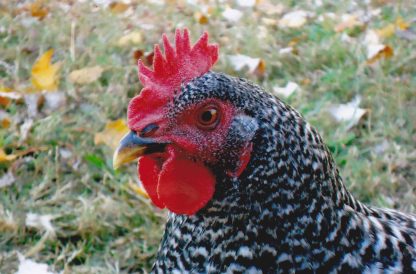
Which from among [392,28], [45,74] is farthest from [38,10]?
[392,28]

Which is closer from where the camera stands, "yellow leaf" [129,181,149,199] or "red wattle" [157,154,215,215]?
"red wattle" [157,154,215,215]

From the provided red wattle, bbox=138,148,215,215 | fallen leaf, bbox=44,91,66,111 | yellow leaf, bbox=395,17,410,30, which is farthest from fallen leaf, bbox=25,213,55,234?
yellow leaf, bbox=395,17,410,30

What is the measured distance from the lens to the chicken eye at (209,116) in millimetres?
1342

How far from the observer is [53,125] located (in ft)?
9.64

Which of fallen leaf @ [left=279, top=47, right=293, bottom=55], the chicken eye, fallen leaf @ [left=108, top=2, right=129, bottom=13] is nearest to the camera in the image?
the chicken eye

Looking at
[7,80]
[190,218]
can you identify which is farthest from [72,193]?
[190,218]

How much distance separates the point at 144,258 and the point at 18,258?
1.60ft

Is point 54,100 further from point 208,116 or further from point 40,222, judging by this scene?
point 208,116

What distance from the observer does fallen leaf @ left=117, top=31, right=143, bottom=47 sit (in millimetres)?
3647

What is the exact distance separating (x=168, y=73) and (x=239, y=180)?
32 centimetres

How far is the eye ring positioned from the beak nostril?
10 centimetres

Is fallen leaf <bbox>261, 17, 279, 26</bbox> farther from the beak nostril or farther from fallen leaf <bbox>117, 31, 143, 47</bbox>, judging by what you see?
the beak nostril

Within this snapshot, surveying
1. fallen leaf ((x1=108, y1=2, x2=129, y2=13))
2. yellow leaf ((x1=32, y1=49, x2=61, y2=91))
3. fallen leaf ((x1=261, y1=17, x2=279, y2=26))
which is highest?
fallen leaf ((x1=261, y1=17, x2=279, y2=26))

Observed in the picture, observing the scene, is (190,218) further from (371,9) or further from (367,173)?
(371,9)
